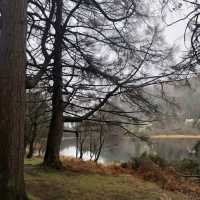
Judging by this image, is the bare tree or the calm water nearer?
the bare tree

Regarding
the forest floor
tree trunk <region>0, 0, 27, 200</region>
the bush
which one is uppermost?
tree trunk <region>0, 0, 27, 200</region>

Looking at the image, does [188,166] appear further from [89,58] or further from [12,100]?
[12,100]

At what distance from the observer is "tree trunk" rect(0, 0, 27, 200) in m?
4.14

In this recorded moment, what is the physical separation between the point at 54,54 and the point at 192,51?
16.7ft

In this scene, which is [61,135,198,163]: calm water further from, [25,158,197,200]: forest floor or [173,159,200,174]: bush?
[25,158,197,200]: forest floor

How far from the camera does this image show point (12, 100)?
4.19 m

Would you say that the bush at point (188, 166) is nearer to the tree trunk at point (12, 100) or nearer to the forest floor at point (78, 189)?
the forest floor at point (78, 189)

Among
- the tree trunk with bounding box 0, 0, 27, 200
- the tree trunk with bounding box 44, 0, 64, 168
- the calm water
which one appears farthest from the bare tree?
the calm water

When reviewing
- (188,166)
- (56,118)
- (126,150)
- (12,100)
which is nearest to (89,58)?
(56,118)

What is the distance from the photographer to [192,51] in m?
4.21

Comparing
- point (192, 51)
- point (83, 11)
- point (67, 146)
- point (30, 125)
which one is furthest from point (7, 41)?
point (67, 146)

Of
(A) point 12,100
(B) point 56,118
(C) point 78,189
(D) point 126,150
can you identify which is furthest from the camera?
(D) point 126,150

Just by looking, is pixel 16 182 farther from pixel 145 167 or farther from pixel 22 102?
pixel 145 167

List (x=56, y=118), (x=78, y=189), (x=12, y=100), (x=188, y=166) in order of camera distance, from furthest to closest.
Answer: (x=188, y=166) → (x=56, y=118) → (x=78, y=189) → (x=12, y=100)
